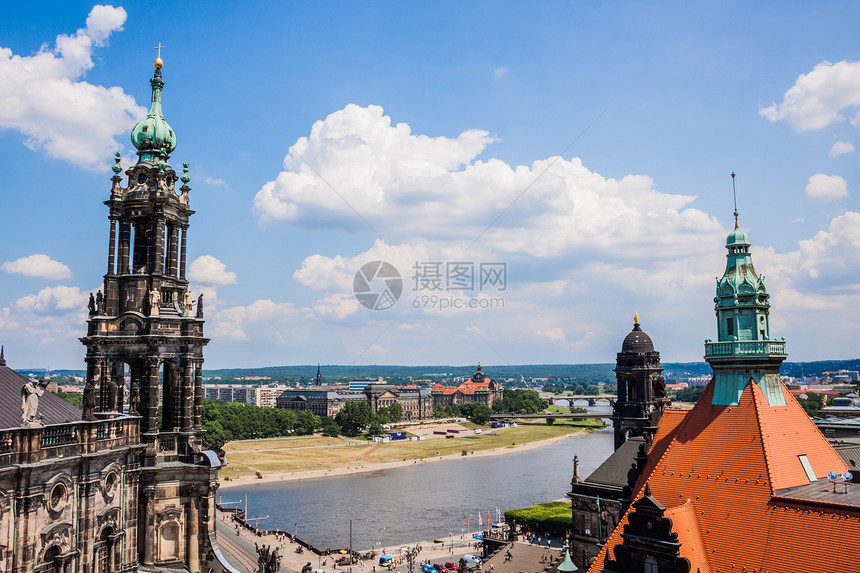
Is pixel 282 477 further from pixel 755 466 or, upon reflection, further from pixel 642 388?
pixel 755 466

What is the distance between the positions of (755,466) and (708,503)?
2281mm

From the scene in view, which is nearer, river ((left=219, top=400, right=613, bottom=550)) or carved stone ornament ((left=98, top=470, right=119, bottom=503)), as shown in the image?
carved stone ornament ((left=98, top=470, right=119, bottom=503))

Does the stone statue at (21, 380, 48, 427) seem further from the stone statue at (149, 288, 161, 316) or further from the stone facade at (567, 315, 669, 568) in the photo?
the stone facade at (567, 315, 669, 568)

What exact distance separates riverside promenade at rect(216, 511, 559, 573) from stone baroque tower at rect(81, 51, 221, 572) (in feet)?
52.6

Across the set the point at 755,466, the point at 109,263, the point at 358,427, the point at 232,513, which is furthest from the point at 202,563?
the point at 358,427

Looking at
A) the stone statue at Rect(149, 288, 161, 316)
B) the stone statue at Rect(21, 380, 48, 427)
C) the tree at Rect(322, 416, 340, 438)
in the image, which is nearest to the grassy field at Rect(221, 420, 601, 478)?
the tree at Rect(322, 416, 340, 438)

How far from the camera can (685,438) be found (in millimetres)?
27688

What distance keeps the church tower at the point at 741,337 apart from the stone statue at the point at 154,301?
82.5ft

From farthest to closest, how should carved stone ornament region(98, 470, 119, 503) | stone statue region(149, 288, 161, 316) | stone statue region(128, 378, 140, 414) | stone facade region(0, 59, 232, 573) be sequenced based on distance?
stone statue region(149, 288, 161, 316)
stone statue region(128, 378, 140, 414)
carved stone ornament region(98, 470, 119, 503)
stone facade region(0, 59, 232, 573)

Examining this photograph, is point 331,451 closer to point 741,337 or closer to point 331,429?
point 331,429

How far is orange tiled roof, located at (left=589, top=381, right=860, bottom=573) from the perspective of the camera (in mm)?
21094

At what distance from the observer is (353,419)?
18762 cm

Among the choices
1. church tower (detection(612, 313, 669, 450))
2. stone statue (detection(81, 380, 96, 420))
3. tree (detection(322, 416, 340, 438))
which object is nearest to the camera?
stone statue (detection(81, 380, 96, 420))

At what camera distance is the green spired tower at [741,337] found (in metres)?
27.3
